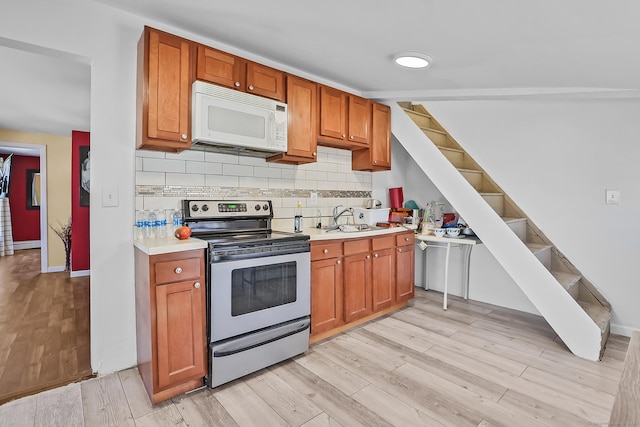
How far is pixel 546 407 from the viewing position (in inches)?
74.2

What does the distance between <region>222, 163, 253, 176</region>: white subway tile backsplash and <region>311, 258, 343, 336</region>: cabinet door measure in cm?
95

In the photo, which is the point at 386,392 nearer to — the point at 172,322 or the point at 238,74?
the point at 172,322

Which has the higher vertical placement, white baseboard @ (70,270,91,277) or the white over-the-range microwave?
the white over-the-range microwave

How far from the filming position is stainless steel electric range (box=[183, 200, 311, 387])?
2.04m

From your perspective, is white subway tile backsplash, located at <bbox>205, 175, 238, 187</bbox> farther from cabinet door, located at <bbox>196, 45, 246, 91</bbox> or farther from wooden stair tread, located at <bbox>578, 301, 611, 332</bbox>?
wooden stair tread, located at <bbox>578, 301, 611, 332</bbox>

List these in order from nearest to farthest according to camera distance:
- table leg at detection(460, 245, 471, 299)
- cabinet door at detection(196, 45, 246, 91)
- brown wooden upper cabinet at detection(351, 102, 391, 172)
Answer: cabinet door at detection(196, 45, 246, 91)
brown wooden upper cabinet at detection(351, 102, 391, 172)
table leg at detection(460, 245, 471, 299)

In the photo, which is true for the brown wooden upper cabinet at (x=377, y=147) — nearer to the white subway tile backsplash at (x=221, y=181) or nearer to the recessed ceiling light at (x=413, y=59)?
the recessed ceiling light at (x=413, y=59)

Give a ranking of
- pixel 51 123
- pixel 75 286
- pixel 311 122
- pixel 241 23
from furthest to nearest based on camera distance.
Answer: pixel 51 123, pixel 75 286, pixel 311 122, pixel 241 23

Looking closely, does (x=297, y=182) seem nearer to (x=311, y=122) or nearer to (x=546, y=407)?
(x=311, y=122)

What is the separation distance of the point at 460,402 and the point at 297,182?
6.95 feet

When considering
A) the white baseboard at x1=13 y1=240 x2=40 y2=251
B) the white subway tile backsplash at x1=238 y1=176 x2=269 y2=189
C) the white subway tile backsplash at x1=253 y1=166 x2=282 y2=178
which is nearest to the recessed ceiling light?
the white subway tile backsplash at x1=253 y1=166 x2=282 y2=178

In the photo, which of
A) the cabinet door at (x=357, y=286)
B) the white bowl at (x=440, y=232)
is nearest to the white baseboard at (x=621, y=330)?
the white bowl at (x=440, y=232)

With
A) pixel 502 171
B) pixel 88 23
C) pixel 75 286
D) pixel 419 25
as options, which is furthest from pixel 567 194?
pixel 75 286

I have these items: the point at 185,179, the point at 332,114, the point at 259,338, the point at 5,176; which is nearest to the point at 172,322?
the point at 259,338
